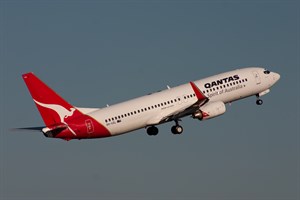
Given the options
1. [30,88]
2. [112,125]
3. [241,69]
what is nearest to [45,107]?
[30,88]

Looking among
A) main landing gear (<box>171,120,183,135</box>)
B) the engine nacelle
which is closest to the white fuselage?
the engine nacelle

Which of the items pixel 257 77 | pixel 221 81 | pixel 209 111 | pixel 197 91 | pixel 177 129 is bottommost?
pixel 177 129

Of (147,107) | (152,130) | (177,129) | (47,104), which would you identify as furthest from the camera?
(152,130)

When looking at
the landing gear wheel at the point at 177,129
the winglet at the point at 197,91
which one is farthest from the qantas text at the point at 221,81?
the landing gear wheel at the point at 177,129

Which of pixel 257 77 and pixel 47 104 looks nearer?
pixel 47 104

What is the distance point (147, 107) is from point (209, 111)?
7.83 meters

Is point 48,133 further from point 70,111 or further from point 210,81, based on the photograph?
point 210,81

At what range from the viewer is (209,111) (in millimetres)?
90062

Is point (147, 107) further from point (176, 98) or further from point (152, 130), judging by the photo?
point (152, 130)

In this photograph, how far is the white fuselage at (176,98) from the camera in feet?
284

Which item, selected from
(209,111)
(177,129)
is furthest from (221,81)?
(177,129)

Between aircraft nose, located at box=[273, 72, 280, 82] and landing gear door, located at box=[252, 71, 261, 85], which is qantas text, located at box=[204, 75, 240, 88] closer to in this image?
landing gear door, located at box=[252, 71, 261, 85]

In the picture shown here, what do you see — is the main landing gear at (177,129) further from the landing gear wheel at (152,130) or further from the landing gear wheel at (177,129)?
the landing gear wheel at (152,130)

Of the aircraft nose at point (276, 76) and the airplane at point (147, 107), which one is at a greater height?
the airplane at point (147, 107)
